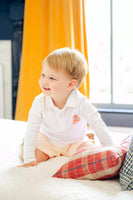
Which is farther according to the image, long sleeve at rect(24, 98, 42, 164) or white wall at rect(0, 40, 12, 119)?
white wall at rect(0, 40, 12, 119)

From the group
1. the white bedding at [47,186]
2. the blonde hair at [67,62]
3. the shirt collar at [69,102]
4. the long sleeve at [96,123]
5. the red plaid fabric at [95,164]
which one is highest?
the blonde hair at [67,62]

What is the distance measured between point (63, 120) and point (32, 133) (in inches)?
7.2

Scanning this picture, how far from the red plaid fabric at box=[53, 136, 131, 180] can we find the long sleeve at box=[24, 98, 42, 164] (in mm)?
280

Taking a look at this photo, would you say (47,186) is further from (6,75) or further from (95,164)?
(6,75)

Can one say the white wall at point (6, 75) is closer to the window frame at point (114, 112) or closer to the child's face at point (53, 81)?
the window frame at point (114, 112)

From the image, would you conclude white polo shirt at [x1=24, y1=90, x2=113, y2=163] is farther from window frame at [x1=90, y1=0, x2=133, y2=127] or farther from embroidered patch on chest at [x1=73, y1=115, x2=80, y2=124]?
window frame at [x1=90, y1=0, x2=133, y2=127]

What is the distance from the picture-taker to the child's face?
148 centimetres

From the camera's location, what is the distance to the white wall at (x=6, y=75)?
3297mm

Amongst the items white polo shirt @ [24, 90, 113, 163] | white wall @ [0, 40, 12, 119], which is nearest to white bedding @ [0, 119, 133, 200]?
white polo shirt @ [24, 90, 113, 163]

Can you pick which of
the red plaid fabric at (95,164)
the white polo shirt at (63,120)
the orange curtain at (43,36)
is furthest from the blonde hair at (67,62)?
the orange curtain at (43,36)

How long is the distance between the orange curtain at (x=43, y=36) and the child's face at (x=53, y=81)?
134 centimetres

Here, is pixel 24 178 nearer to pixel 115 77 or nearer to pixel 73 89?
pixel 73 89

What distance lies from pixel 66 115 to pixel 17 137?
44 cm

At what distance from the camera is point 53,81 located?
1496 millimetres
